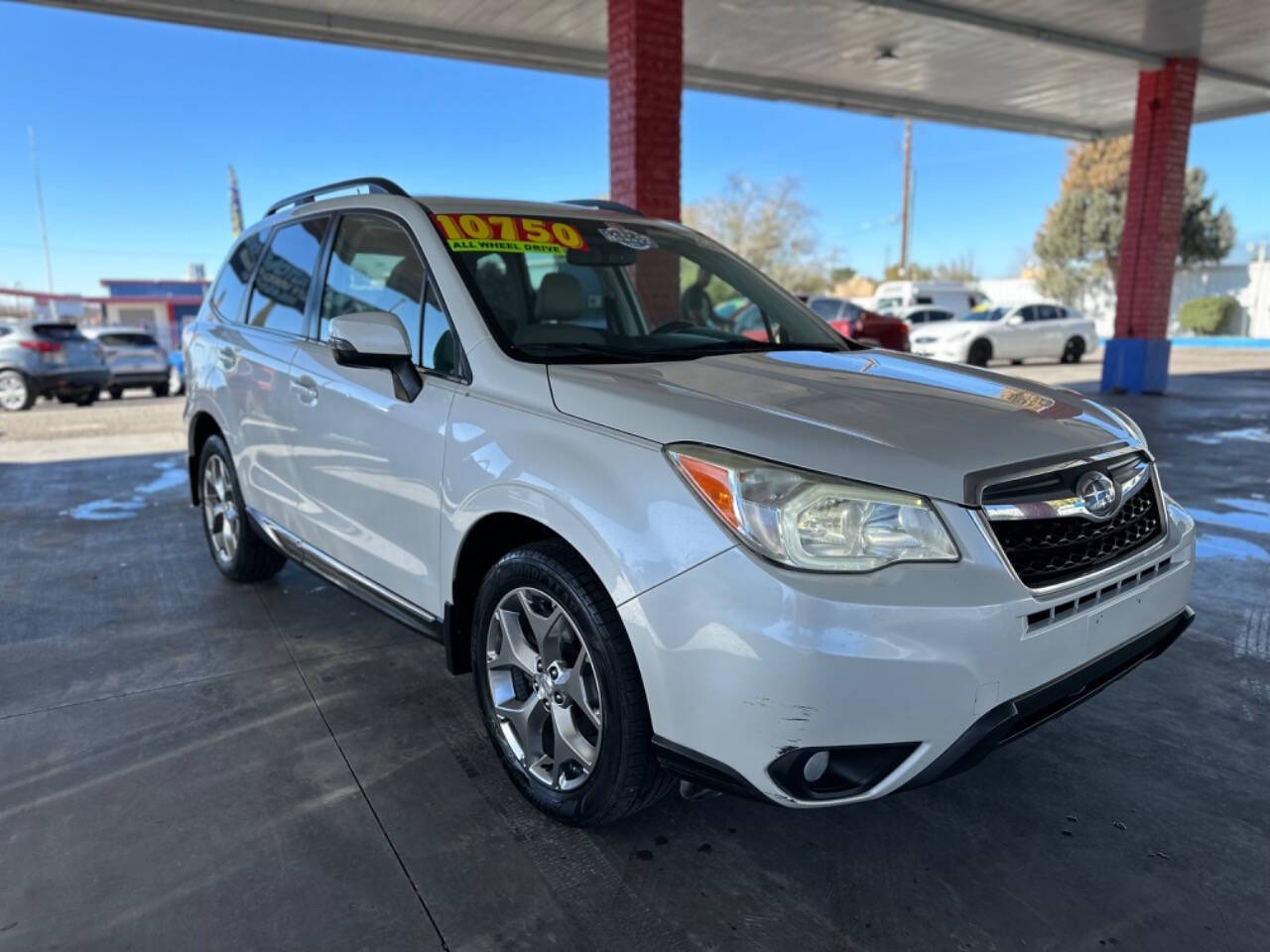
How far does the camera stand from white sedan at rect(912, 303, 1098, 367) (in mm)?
20047

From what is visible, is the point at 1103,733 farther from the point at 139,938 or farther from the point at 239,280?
the point at 239,280

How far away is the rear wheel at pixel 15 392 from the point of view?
47.6 feet

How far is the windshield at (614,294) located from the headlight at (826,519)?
0.89 meters

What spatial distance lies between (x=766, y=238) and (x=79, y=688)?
52.3 metres

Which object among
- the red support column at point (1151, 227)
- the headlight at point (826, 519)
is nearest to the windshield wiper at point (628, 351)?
the headlight at point (826, 519)

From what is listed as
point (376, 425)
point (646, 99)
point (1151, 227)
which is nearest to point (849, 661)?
point (376, 425)

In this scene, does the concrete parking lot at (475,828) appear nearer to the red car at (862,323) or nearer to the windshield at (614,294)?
the windshield at (614,294)

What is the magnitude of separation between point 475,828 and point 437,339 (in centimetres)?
150

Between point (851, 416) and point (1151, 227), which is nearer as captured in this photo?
point (851, 416)

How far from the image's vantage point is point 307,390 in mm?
3359

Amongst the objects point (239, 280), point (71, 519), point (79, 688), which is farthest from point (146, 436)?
point (79, 688)

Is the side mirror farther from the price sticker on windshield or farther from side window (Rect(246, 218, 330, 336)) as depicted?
side window (Rect(246, 218, 330, 336))

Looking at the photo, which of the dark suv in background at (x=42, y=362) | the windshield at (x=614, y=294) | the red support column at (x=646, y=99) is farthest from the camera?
the dark suv in background at (x=42, y=362)

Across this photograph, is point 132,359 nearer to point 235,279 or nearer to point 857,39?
point 857,39
